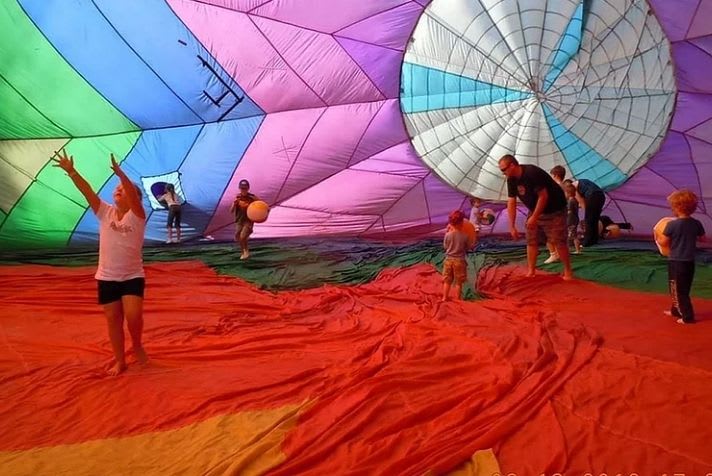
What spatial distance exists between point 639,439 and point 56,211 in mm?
7532

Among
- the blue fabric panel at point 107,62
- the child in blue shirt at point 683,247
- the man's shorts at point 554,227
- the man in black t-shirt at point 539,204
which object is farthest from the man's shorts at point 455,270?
the blue fabric panel at point 107,62

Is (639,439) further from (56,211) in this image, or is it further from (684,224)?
(56,211)

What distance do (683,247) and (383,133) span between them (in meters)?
4.72

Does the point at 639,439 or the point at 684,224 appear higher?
the point at 684,224

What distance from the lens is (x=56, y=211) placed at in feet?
25.9

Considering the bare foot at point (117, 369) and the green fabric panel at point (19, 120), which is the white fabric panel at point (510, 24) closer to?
the green fabric panel at point (19, 120)

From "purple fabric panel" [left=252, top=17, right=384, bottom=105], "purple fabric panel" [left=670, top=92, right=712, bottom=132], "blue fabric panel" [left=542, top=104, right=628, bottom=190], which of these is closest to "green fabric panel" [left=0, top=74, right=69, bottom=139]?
"purple fabric panel" [left=252, top=17, right=384, bottom=105]

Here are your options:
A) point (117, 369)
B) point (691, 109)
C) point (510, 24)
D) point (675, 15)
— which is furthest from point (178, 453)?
point (691, 109)

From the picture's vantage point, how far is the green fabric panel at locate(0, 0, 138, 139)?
6961 millimetres

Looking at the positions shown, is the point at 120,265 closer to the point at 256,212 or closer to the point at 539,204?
the point at 539,204


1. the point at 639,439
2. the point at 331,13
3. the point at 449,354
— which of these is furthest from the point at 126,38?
the point at 639,439

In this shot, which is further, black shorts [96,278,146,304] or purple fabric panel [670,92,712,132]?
purple fabric panel [670,92,712,132]

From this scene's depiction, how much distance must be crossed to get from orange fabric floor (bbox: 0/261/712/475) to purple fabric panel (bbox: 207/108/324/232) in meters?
3.51

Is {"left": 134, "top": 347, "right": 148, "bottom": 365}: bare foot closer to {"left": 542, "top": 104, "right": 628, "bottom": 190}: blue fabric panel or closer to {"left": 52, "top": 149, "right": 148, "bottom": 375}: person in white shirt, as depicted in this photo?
{"left": 52, "top": 149, "right": 148, "bottom": 375}: person in white shirt
